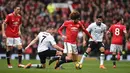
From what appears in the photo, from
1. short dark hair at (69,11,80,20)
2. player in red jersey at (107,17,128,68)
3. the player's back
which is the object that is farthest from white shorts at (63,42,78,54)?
player in red jersey at (107,17,128,68)

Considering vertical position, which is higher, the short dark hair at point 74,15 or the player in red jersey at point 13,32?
the short dark hair at point 74,15

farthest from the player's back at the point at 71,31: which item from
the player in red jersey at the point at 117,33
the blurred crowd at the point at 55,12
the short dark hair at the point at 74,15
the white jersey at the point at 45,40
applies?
the blurred crowd at the point at 55,12

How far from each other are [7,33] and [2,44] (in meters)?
12.0

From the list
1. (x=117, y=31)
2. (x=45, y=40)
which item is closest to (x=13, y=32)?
(x=45, y=40)

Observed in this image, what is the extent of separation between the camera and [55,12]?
1549 inches

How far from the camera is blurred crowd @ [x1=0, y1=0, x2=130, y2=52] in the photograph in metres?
37.0

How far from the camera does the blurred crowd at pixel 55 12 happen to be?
121 ft

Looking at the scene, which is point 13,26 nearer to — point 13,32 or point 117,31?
point 13,32

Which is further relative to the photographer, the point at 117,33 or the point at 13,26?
the point at 117,33

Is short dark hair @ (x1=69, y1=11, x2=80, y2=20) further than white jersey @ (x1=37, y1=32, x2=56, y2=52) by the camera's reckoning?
No

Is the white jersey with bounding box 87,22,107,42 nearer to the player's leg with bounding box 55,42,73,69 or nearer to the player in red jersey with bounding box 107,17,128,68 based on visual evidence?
the player in red jersey with bounding box 107,17,128,68

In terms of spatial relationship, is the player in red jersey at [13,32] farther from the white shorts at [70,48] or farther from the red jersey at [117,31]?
the red jersey at [117,31]

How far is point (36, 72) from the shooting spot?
20.6m

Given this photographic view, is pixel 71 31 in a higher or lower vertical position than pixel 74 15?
lower
